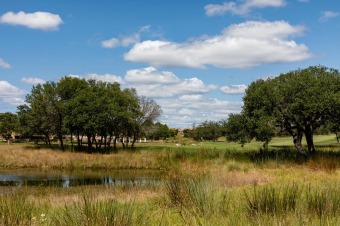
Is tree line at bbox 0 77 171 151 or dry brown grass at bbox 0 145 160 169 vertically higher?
tree line at bbox 0 77 171 151

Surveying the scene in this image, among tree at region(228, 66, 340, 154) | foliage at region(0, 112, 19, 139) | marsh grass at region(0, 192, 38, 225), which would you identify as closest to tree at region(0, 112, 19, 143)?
foliage at region(0, 112, 19, 139)

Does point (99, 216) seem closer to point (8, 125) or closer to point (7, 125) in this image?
point (8, 125)

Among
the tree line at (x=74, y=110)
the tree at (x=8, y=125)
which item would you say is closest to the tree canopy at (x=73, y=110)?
the tree line at (x=74, y=110)

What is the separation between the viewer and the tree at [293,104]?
90.7 ft

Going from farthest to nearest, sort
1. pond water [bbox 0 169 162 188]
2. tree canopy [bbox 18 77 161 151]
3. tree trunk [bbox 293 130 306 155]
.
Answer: tree canopy [bbox 18 77 161 151] < tree trunk [bbox 293 130 306 155] < pond water [bbox 0 169 162 188]

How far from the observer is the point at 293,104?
2784 centimetres

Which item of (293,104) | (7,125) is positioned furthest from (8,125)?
(293,104)

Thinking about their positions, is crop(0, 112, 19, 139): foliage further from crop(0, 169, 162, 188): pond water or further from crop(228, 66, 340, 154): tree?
crop(228, 66, 340, 154): tree

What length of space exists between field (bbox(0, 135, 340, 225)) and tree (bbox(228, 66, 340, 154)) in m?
2.51

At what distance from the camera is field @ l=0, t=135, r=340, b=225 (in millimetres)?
6855

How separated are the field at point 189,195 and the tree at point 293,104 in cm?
251

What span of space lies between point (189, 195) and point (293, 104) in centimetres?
1982

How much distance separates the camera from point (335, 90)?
1152 inches

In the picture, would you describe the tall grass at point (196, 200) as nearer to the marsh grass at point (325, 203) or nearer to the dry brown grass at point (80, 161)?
the marsh grass at point (325, 203)
